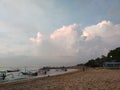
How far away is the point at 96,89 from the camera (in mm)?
13008

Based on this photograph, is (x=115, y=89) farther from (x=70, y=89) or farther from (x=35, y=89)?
(x=35, y=89)

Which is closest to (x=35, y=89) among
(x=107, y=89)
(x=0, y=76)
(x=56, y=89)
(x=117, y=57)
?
(x=56, y=89)

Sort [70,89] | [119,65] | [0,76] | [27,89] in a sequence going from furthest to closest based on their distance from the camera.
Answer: [119,65], [0,76], [27,89], [70,89]

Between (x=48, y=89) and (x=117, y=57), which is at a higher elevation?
(x=117, y=57)

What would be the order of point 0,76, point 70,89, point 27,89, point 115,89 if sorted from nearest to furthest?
point 115,89
point 70,89
point 27,89
point 0,76

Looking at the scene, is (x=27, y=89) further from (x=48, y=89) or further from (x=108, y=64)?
(x=108, y=64)

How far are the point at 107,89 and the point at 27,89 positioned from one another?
21.3 feet

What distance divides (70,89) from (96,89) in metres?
2.01

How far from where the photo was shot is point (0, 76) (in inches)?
1330

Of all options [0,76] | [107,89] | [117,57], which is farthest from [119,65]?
[107,89]

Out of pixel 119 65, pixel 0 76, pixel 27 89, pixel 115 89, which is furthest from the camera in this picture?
pixel 119 65

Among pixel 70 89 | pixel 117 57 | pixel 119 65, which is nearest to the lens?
pixel 70 89

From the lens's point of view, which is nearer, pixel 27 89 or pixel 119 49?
pixel 27 89

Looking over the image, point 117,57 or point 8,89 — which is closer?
point 8,89
